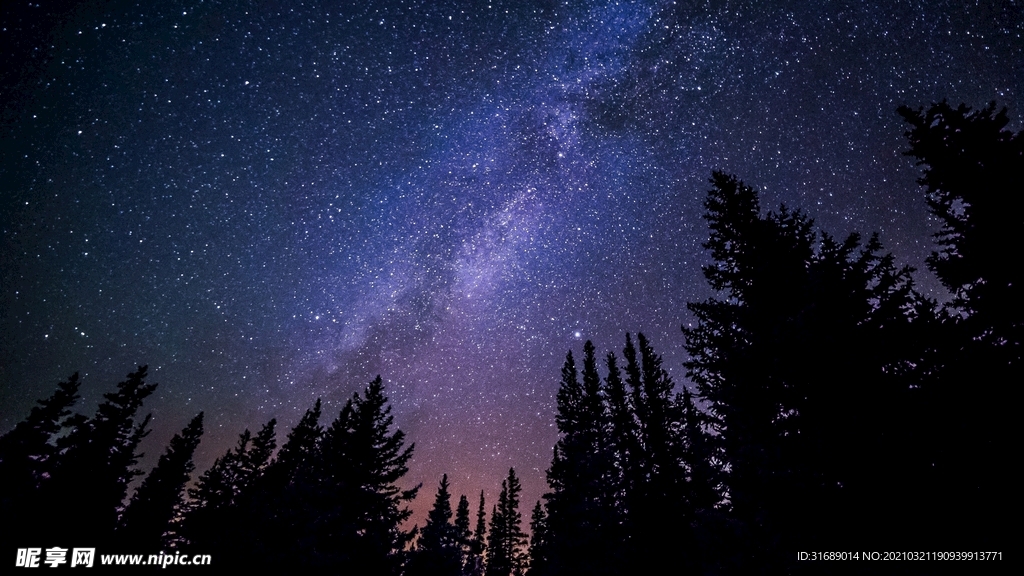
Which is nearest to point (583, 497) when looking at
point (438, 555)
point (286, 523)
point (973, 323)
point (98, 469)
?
point (438, 555)

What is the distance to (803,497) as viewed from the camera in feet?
21.4

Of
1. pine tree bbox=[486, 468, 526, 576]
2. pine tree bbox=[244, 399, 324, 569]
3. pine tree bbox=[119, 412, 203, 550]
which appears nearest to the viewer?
pine tree bbox=[244, 399, 324, 569]

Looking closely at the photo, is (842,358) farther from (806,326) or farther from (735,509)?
(735,509)

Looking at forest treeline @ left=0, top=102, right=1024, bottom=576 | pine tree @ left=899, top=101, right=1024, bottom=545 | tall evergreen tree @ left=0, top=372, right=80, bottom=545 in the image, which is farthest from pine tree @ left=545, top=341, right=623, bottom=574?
tall evergreen tree @ left=0, top=372, right=80, bottom=545

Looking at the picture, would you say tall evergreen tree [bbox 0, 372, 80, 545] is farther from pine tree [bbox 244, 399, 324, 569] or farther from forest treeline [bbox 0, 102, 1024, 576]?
pine tree [bbox 244, 399, 324, 569]

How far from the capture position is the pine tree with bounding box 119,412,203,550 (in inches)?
1089

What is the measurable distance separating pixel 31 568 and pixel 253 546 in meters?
8.69

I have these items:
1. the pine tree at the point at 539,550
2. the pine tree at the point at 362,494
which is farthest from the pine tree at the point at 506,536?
the pine tree at the point at 362,494

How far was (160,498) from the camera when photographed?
2981cm

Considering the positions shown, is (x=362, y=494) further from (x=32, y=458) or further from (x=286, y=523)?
(x=32, y=458)

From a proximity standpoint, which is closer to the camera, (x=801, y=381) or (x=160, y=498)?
(x=801, y=381)

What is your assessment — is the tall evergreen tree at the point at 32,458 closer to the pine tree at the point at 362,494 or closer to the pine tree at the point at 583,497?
the pine tree at the point at 362,494

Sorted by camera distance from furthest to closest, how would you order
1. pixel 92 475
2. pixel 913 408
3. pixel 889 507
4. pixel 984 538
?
pixel 92 475, pixel 913 408, pixel 889 507, pixel 984 538

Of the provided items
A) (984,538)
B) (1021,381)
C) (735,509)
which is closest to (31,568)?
(735,509)
